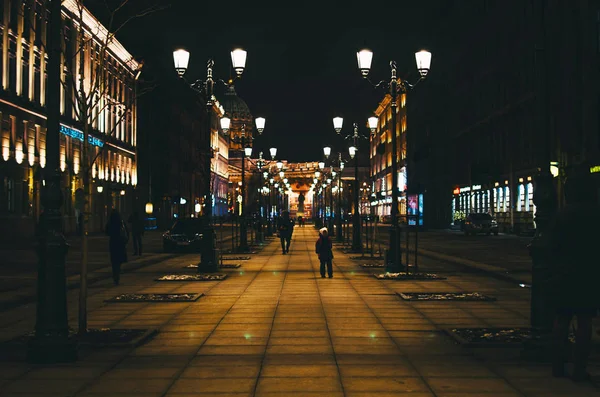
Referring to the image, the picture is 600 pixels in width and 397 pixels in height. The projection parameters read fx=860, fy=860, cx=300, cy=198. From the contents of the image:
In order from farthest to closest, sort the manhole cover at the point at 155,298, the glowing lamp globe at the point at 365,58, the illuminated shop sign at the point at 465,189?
1. the illuminated shop sign at the point at 465,189
2. the glowing lamp globe at the point at 365,58
3. the manhole cover at the point at 155,298

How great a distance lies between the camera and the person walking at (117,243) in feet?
68.5

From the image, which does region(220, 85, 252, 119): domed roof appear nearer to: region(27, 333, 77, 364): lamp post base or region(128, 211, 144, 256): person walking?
region(128, 211, 144, 256): person walking

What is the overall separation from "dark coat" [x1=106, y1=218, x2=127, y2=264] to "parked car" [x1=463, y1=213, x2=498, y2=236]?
44.6 metres

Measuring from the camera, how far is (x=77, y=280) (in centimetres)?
2070

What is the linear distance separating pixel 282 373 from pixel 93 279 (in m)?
13.9

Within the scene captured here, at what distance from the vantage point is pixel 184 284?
2075 centimetres

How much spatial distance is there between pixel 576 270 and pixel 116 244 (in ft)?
48.9

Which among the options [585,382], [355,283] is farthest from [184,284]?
[585,382]

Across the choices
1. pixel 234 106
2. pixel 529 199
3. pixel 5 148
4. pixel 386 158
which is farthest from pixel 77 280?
pixel 234 106

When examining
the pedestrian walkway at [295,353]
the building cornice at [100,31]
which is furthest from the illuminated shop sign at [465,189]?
the pedestrian walkway at [295,353]

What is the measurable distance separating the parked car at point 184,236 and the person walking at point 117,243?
1616 cm

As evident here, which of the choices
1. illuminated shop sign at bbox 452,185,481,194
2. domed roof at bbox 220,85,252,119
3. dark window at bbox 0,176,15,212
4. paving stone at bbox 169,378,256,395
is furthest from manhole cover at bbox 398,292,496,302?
domed roof at bbox 220,85,252,119

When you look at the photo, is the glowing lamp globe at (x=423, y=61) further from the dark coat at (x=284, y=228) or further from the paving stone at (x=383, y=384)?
the paving stone at (x=383, y=384)

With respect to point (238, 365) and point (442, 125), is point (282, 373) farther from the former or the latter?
point (442, 125)
